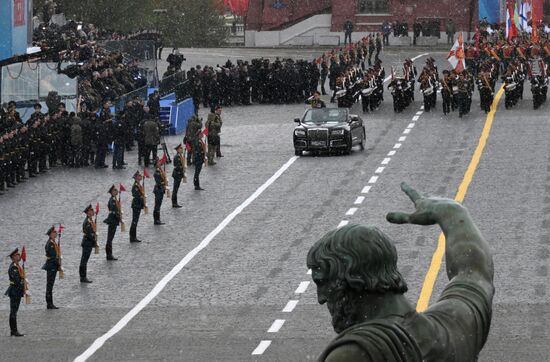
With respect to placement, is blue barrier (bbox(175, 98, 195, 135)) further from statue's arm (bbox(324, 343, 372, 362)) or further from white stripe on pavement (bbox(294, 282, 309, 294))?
statue's arm (bbox(324, 343, 372, 362))

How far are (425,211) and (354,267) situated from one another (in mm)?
455

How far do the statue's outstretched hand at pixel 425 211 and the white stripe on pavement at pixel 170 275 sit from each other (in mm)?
17764

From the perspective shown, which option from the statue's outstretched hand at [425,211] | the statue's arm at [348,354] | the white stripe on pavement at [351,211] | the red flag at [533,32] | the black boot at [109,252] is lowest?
the black boot at [109,252]

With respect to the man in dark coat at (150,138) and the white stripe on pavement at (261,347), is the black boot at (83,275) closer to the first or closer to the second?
the white stripe on pavement at (261,347)

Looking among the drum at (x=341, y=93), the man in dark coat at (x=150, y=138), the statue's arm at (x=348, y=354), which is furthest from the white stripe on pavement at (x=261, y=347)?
the drum at (x=341, y=93)

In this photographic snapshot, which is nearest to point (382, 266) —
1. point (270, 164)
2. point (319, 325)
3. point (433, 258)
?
point (319, 325)

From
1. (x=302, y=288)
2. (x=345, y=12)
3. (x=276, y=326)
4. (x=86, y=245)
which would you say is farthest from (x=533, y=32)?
(x=276, y=326)

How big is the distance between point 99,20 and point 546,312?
76393 millimetres

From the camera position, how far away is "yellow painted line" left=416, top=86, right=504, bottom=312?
24641mm

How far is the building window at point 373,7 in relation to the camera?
100438mm

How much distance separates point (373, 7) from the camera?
331ft

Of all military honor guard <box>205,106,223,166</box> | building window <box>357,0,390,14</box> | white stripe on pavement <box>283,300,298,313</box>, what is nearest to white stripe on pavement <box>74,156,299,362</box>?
military honor guard <box>205,106,223,166</box>

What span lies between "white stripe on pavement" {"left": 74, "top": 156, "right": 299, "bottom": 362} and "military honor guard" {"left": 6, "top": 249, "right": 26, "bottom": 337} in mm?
1393

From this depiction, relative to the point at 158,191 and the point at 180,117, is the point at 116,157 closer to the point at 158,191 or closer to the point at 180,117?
the point at 180,117
